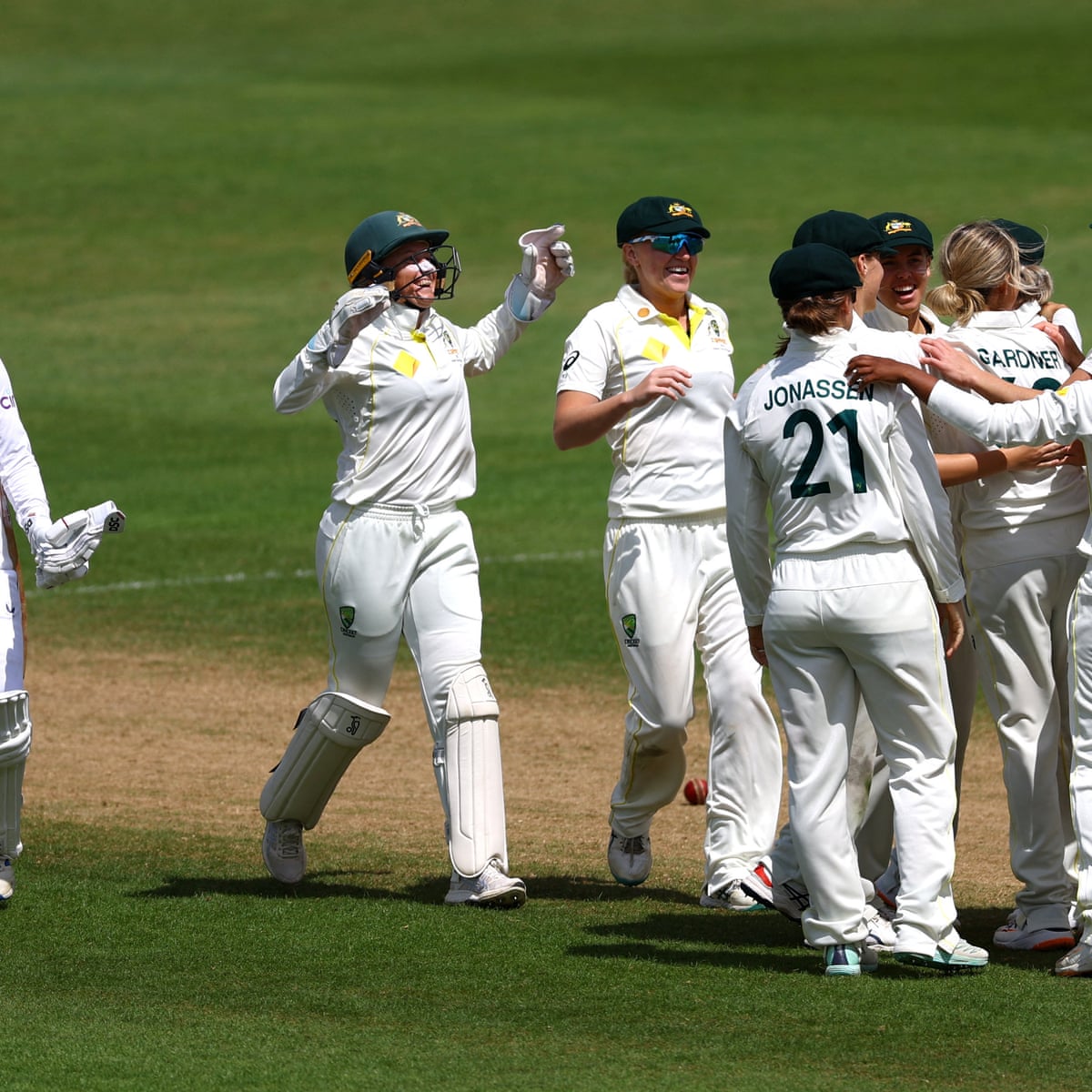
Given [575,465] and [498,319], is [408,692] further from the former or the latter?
[575,465]

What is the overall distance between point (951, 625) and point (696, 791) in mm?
3548

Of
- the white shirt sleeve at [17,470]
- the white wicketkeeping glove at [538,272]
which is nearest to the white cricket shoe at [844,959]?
the white wicketkeeping glove at [538,272]

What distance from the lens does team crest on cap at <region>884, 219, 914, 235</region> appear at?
7.16 meters

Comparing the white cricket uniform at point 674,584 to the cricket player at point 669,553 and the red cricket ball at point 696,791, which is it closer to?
the cricket player at point 669,553

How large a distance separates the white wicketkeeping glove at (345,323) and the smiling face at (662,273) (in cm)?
103

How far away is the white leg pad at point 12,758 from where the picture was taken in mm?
7285

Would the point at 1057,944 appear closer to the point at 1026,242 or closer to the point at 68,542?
the point at 1026,242

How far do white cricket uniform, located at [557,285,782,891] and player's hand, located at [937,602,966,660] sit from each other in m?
1.31

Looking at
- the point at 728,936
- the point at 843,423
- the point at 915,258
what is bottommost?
the point at 728,936

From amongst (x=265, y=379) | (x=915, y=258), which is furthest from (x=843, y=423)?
(x=265, y=379)

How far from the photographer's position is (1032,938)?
6699mm

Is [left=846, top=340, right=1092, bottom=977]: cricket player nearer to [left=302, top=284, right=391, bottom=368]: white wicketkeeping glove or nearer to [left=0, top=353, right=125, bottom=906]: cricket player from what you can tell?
[left=302, top=284, right=391, bottom=368]: white wicketkeeping glove

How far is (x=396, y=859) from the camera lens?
27.5 ft

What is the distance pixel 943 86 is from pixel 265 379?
81.0 feet
